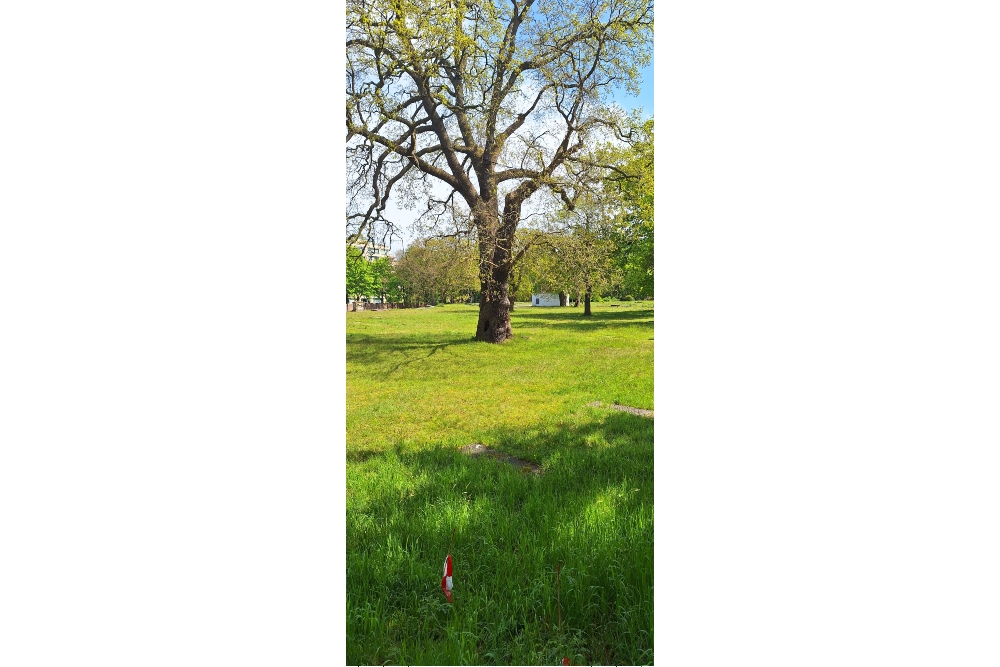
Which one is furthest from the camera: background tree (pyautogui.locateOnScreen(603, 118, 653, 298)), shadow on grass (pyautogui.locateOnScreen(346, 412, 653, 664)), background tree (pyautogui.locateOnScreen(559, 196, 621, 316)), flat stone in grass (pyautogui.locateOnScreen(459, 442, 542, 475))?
background tree (pyautogui.locateOnScreen(559, 196, 621, 316))

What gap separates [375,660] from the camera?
1917mm

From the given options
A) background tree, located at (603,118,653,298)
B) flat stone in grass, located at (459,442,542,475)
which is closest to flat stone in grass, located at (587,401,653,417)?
flat stone in grass, located at (459,442,542,475)

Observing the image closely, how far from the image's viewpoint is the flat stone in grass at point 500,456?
244 cm

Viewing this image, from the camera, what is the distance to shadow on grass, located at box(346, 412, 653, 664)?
1.90 meters

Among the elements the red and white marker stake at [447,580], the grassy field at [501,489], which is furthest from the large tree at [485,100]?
the red and white marker stake at [447,580]

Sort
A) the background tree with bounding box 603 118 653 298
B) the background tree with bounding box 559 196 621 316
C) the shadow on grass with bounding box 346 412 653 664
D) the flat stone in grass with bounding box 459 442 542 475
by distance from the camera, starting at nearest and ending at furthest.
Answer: the shadow on grass with bounding box 346 412 653 664 < the flat stone in grass with bounding box 459 442 542 475 < the background tree with bounding box 603 118 653 298 < the background tree with bounding box 559 196 621 316

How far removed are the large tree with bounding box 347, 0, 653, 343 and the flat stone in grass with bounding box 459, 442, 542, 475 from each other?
3.05 feet

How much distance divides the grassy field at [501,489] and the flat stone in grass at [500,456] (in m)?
0.02

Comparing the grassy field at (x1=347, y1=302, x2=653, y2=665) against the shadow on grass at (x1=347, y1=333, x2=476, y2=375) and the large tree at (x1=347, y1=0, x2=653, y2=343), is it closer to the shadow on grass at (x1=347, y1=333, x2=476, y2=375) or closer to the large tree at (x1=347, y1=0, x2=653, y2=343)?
the shadow on grass at (x1=347, y1=333, x2=476, y2=375)

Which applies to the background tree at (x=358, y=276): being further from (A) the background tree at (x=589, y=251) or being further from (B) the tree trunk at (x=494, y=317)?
(A) the background tree at (x=589, y=251)

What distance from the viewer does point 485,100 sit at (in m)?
2.57

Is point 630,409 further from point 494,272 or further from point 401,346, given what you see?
point 401,346
